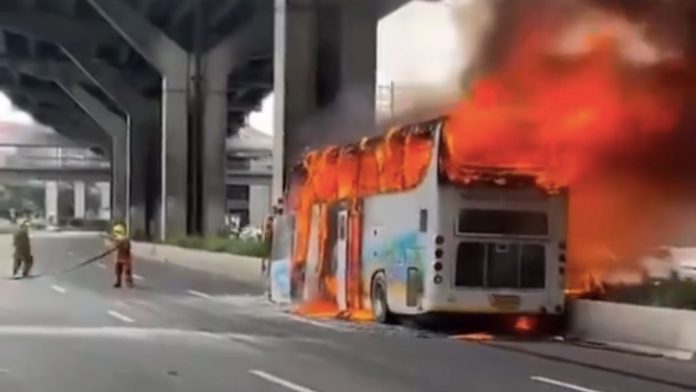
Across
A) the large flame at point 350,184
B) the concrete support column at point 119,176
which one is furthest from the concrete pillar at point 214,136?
the concrete support column at point 119,176

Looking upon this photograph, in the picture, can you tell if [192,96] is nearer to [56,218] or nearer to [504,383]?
[504,383]

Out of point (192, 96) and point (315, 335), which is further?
point (192, 96)

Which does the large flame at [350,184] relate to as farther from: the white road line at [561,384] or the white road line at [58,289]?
the white road line at [58,289]

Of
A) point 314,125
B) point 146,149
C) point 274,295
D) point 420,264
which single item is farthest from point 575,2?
point 146,149

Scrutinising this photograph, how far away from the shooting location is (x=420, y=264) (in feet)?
74.9

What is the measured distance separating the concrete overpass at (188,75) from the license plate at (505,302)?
25.7 ft

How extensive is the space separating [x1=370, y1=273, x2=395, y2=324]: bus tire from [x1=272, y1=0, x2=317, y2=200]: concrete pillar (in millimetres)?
21348

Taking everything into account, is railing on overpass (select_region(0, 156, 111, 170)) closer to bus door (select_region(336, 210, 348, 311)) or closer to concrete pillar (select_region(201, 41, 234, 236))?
concrete pillar (select_region(201, 41, 234, 236))

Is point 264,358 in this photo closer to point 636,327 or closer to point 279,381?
point 279,381

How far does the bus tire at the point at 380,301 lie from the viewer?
24.4 meters

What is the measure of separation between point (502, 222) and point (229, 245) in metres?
28.7

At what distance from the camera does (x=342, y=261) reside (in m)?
26.3

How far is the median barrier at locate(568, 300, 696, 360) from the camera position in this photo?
64.9ft

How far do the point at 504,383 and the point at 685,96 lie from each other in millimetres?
7177
